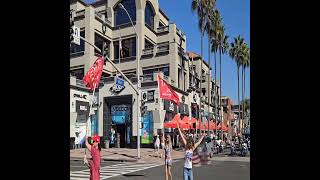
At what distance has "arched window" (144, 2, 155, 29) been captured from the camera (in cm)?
5546

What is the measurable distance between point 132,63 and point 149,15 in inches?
335

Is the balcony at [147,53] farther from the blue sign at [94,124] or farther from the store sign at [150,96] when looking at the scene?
the blue sign at [94,124]

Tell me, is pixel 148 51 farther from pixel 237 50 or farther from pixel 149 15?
pixel 237 50

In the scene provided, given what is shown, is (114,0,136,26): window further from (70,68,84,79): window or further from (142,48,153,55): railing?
(70,68,84,79): window

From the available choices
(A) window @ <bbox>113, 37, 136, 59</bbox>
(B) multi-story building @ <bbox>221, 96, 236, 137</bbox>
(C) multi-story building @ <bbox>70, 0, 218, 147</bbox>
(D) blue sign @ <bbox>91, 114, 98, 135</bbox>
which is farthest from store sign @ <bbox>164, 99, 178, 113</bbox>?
(B) multi-story building @ <bbox>221, 96, 236, 137</bbox>

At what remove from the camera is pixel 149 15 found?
5700 centimetres

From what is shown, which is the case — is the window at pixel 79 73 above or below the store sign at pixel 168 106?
above

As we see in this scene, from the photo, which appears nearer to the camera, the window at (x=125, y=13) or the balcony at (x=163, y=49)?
the balcony at (x=163, y=49)

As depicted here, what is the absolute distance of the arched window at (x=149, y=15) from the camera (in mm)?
55463

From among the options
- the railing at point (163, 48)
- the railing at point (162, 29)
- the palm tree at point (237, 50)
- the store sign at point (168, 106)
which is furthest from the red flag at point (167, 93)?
the palm tree at point (237, 50)

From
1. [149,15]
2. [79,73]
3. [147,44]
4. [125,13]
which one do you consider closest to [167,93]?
[79,73]
